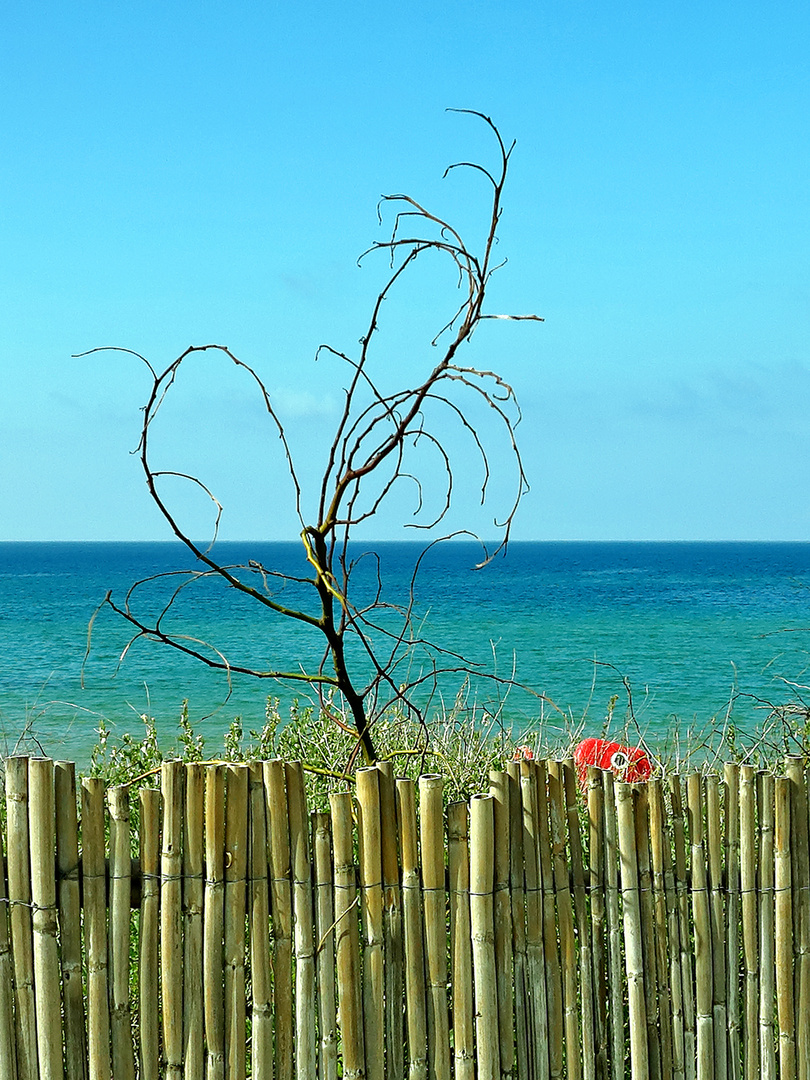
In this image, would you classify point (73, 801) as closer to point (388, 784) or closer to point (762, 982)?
point (388, 784)

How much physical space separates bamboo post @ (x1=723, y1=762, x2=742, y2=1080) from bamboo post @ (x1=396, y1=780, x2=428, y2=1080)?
36.5 inches

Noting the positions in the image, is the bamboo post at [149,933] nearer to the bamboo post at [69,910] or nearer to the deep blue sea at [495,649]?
the bamboo post at [69,910]

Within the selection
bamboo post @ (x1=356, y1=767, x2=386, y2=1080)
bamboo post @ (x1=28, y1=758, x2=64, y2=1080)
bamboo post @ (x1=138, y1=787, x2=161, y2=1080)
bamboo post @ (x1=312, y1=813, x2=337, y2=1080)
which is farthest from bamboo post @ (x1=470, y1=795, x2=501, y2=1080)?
bamboo post @ (x1=28, y1=758, x2=64, y2=1080)

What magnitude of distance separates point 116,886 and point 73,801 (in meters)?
0.23

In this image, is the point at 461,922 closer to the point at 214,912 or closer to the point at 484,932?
the point at 484,932

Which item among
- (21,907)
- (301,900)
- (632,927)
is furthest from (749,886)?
(21,907)

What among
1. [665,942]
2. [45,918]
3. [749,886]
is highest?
[45,918]

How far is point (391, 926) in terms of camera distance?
99.5 inches

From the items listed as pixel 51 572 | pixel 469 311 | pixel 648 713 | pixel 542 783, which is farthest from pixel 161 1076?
pixel 51 572

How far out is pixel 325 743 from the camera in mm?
4594

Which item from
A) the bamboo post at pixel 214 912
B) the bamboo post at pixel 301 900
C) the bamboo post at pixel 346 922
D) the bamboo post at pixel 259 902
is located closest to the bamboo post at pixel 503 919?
the bamboo post at pixel 346 922

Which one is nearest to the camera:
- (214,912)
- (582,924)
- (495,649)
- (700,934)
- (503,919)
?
(214,912)

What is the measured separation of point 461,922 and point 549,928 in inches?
10.3

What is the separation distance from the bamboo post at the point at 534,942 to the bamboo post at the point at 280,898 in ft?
1.96
